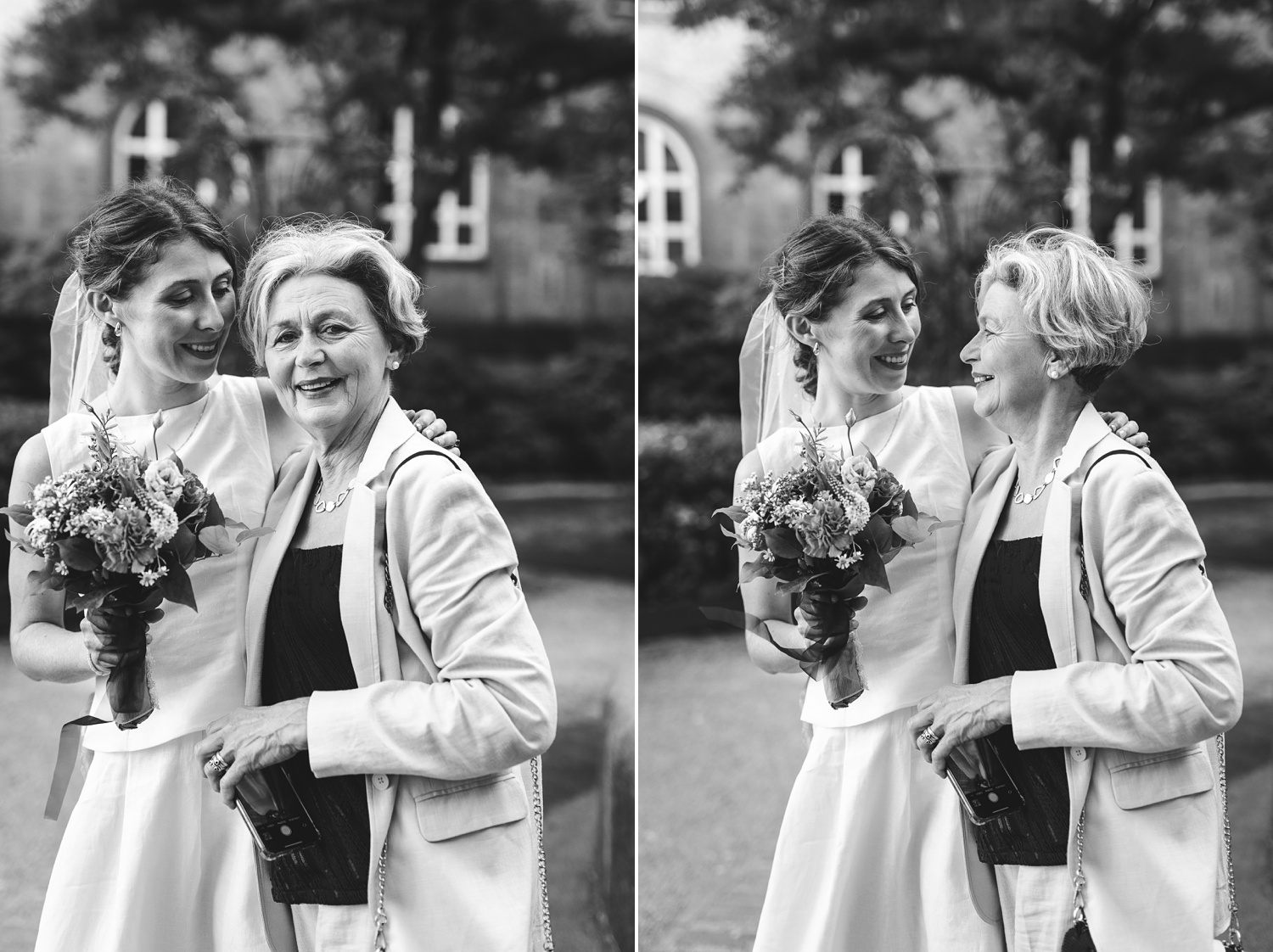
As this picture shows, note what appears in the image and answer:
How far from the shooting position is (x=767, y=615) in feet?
12.8

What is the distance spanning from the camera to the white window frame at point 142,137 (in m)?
12.3

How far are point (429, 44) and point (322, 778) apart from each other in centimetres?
1048

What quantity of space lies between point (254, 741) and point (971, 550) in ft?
6.19

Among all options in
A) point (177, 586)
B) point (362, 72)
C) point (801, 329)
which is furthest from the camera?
point (362, 72)

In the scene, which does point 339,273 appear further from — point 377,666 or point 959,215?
point 959,215

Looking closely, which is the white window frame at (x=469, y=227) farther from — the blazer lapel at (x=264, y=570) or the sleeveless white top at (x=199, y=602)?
the blazer lapel at (x=264, y=570)

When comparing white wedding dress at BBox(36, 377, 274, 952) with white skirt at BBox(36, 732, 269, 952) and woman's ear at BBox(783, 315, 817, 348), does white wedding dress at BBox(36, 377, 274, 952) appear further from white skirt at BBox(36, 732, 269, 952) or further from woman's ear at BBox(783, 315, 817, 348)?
woman's ear at BBox(783, 315, 817, 348)

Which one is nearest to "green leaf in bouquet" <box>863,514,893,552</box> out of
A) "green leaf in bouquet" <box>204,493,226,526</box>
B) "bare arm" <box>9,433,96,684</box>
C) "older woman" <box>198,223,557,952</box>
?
"older woman" <box>198,223,557,952</box>

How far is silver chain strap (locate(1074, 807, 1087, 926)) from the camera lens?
3.24m

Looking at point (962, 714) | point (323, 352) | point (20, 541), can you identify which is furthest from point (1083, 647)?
point (20, 541)

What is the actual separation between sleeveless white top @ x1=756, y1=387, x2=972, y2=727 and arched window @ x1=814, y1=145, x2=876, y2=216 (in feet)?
32.3

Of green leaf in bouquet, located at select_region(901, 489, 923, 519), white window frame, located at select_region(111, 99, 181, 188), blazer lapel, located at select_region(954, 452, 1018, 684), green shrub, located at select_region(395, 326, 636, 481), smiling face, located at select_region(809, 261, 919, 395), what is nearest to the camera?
green leaf in bouquet, located at select_region(901, 489, 923, 519)

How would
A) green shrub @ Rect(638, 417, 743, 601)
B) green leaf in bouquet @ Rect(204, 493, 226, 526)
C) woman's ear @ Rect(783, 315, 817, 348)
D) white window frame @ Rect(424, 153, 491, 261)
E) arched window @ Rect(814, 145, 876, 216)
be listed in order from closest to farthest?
green leaf in bouquet @ Rect(204, 493, 226, 526) → woman's ear @ Rect(783, 315, 817, 348) → green shrub @ Rect(638, 417, 743, 601) → arched window @ Rect(814, 145, 876, 216) → white window frame @ Rect(424, 153, 491, 261)

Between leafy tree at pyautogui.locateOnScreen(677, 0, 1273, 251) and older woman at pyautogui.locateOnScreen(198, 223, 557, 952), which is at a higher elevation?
leafy tree at pyautogui.locateOnScreen(677, 0, 1273, 251)
